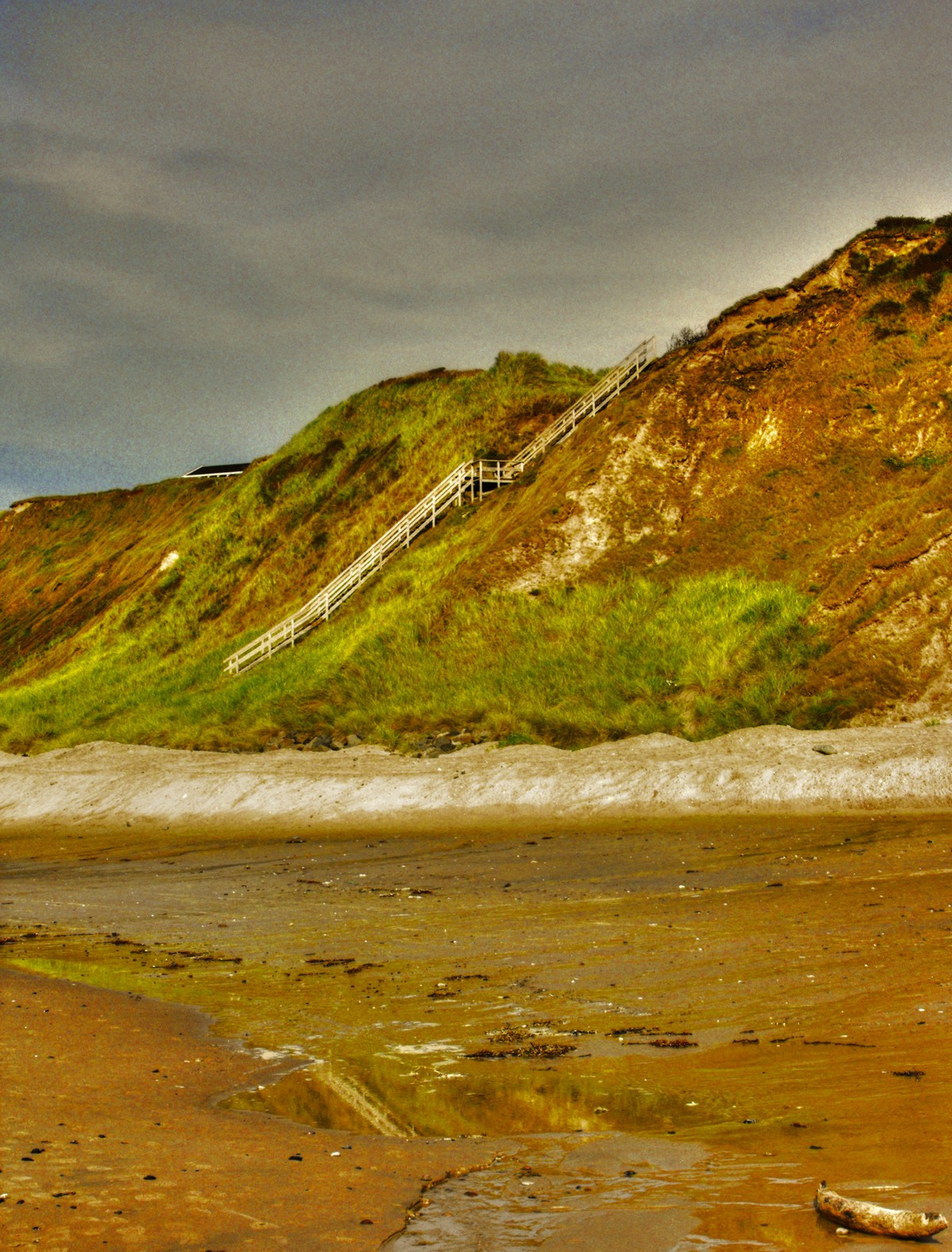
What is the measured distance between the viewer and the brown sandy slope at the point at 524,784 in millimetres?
16656

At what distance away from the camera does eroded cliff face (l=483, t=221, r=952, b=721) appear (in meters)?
29.5

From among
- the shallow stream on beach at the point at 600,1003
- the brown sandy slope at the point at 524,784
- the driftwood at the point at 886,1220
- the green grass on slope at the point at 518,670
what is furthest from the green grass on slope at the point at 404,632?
the driftwood at the point at 886,1220

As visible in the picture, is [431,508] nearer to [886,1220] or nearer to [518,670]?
[518,670]

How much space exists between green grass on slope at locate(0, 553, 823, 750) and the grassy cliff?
0.08 m

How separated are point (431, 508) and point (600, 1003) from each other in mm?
34672

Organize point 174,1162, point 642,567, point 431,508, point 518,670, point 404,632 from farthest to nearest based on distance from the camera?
point 431,508 → point 404,632 → point 642,567 → point 518,670 → point 174,1162

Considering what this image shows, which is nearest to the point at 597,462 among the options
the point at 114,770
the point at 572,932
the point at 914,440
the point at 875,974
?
the point at 914,440

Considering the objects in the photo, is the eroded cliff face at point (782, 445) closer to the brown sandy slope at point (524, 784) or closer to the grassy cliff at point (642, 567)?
the grassy cliff at point (642, 567)

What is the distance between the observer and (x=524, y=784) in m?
18.7

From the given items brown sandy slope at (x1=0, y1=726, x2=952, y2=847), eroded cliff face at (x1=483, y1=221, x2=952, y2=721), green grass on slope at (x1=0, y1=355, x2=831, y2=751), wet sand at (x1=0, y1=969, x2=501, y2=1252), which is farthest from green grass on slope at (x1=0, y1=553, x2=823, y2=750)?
wet sand at (x1=0, y1=969, x2=501, y2=1252)

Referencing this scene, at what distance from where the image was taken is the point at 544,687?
26.6 m

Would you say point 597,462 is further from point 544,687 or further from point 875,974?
point 875,974

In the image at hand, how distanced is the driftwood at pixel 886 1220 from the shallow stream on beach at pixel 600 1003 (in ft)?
0.17

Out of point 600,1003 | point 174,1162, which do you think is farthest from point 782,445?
point 174,1162
